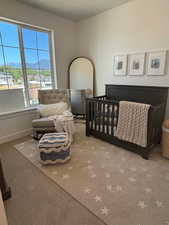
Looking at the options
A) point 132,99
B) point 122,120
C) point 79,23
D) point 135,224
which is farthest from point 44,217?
point 79,23

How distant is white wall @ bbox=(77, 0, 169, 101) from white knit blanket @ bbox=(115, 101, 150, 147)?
993 mm

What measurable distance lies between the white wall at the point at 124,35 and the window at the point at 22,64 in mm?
1067

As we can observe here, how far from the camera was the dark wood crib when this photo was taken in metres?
2.13

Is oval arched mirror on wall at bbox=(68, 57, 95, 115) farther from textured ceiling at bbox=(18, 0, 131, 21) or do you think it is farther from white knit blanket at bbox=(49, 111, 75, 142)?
white knit blanket at bbox=(49, 111, 75, 142)

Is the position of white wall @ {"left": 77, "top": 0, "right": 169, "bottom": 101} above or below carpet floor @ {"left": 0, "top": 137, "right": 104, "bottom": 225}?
above

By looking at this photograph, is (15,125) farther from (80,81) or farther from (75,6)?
(75,6)

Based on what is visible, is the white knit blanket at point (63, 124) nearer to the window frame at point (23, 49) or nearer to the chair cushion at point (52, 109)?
the chair cushion at point (52, 109)

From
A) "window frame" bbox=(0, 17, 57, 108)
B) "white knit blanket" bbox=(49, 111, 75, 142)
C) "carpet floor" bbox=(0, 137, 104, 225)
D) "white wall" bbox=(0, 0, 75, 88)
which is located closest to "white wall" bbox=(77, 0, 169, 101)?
"white wall" bbox=(0, 0, 75, 88)

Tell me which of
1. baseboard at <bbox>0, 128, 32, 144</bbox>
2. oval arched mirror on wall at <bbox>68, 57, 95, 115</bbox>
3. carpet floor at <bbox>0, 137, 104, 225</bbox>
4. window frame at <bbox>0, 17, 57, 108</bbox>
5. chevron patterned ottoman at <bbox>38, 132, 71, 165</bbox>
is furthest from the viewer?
oval arched mirror on wall at <bbox>68, 57, 95, 115</bbox>

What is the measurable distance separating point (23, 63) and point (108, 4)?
2.15m

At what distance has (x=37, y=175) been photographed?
1.83m

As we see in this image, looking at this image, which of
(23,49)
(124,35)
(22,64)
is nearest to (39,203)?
(22,64)

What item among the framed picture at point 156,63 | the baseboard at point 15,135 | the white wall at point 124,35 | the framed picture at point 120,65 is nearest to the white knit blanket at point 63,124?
the baseboard at point 15,135

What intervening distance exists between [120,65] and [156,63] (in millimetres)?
745
